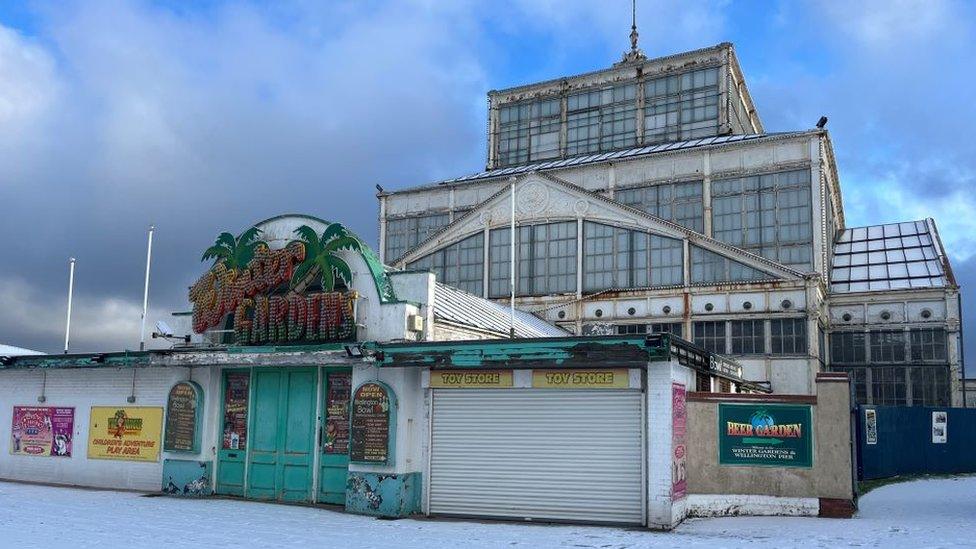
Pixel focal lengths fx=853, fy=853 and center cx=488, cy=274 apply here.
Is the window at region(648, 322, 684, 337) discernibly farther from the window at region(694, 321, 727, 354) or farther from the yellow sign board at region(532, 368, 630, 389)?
the yellow sign board at region(532, 368, 630, 389)

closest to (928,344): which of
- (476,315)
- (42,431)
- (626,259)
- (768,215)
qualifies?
(768,215)

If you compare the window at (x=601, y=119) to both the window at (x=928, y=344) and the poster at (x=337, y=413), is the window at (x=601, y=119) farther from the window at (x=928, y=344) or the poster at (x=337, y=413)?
the poster at (x=337, y=413)

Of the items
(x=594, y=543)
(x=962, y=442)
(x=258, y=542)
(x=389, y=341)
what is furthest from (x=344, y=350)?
(x=962, y=442)

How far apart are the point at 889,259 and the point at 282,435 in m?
28.5

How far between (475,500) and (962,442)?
19.3m

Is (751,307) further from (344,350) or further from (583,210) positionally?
(344,350)

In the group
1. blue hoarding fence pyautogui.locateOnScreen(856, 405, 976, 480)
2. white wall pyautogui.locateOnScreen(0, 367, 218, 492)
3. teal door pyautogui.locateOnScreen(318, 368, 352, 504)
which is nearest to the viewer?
teal door pyautogui.locateOnScreen(318, 368, 352, 504)

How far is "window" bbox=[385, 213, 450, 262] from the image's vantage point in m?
42.0

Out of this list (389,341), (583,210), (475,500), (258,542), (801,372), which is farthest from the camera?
(583,210)

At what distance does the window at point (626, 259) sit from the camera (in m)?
32.6

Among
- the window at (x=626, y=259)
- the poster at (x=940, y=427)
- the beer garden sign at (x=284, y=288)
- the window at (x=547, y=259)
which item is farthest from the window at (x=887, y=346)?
the beer garden sign at (x=284, y=288)

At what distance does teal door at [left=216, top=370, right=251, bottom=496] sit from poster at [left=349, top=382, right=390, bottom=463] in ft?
11.0

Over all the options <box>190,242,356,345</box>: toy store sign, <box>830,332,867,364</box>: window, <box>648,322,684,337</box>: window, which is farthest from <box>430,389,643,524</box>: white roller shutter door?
<box>830,332,867,364</box>: window

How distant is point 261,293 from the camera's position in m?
20.2
